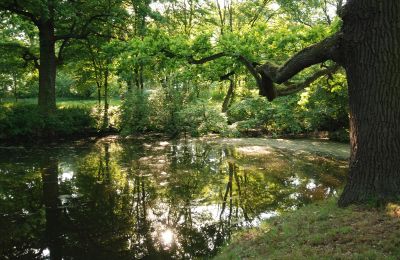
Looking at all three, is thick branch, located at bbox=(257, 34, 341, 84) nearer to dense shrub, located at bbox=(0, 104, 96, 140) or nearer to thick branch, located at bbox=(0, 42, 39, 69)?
dense shrub, located at bbox=(0, 104, 96, 140)

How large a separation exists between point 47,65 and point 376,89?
2049 centimetres

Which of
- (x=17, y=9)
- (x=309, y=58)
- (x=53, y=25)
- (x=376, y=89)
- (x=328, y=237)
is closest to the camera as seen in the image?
(x=328, y=237)

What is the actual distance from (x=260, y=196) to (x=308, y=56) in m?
4.50

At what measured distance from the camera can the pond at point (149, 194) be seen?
712cm

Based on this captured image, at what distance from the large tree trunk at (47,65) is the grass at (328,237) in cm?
1844

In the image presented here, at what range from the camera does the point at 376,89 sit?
19.4 feet

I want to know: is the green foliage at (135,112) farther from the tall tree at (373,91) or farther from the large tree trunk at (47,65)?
the tall tree at (373,91)

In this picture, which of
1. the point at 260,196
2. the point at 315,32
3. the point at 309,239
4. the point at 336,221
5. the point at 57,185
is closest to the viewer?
the point at 309,239

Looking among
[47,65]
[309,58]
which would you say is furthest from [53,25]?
[309,58]

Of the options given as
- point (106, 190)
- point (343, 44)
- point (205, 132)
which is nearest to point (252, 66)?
point (343, 44)

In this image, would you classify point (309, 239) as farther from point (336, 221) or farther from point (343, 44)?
point (343, 44)

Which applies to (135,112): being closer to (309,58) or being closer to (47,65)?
(47,65)

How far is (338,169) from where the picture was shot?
1274 centimetres

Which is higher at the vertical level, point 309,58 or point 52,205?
point 309,58
